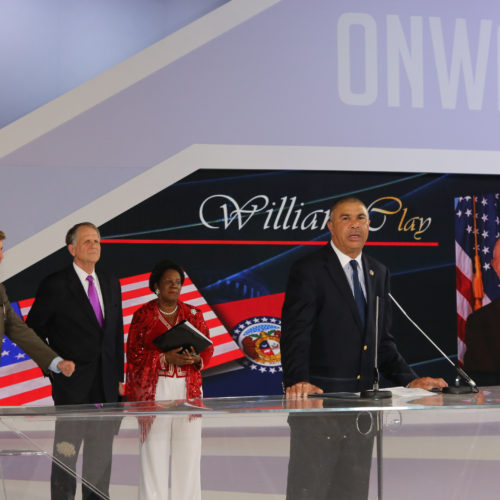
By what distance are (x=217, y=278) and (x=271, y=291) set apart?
41 centimetres

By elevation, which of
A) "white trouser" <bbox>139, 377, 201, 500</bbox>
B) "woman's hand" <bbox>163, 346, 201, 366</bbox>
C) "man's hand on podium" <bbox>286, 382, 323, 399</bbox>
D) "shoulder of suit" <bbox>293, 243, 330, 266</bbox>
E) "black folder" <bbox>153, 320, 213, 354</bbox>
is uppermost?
"shoulder of suit" <bbox>293, 243, 330, 266</bbox>

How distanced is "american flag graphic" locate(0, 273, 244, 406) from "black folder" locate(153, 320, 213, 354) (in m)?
1.62

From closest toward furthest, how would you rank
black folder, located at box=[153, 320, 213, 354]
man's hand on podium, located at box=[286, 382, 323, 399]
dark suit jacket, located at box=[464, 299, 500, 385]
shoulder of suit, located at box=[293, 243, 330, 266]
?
1. man's hand on podium, located at box=[286, 382, 323, 399]
2. shoulder of suit, located at box=[293, 243, 330, 266]
3. black folder, located at box=[153, 320, 213, 354]
4. dark suit jacket, located at box=[464, 299, 500, 385]

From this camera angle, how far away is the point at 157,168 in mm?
5777

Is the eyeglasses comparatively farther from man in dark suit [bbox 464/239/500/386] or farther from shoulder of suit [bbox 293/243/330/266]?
man in dark suit [bbox 464/239/500/386]

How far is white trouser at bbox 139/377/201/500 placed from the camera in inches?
91.1

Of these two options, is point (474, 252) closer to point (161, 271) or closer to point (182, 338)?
point (161, 271)

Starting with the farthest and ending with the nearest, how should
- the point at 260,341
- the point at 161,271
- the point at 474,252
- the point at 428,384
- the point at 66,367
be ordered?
the point at 474,252 → the point at 260,341 → the point at 161,271 → the point at 66,367 → the point at 428,384

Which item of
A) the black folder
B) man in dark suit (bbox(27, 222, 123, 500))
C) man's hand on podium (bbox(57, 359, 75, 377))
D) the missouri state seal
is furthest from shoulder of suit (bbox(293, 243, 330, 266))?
the missouri state seal

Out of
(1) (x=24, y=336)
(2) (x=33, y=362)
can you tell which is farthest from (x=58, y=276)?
(2) (x=33, y=362)

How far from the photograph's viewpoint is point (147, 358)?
4.26m

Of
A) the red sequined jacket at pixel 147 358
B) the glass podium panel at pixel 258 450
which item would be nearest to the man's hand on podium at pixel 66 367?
the red sequined jacket at pixel 147 358

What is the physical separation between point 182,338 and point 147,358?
0.92 feet

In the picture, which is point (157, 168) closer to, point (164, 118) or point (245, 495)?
point (164, 118)
